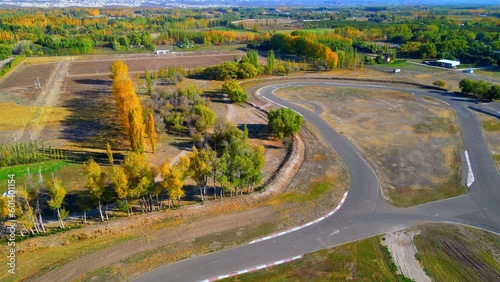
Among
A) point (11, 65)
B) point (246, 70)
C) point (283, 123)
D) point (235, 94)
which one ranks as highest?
point (11, 65)

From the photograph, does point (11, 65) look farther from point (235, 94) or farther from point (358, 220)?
point (358, 220)

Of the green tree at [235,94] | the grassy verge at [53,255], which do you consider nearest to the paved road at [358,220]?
the grassy verge at [53,255]

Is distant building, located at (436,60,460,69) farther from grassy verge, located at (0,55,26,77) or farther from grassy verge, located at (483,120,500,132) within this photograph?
grassy verge, located at (0,55,26,77)

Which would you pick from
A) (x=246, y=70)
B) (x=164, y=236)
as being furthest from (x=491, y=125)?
(x=164, y=236)

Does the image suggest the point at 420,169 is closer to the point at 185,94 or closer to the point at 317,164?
the point at 317,164

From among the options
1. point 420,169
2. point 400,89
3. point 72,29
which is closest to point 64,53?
point 72,29

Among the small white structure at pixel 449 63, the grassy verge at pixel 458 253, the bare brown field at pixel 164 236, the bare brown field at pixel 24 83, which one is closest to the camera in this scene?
the grassy verge at pixel 458 253

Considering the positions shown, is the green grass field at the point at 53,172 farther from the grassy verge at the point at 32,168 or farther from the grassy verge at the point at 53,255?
the grassy verge at the point at 53,255
